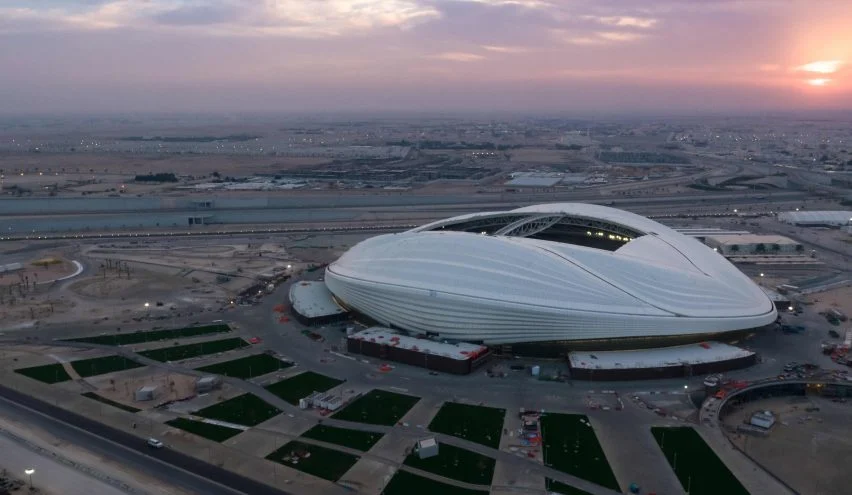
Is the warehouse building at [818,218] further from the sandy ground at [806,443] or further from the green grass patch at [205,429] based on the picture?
the green grass patch at [205,429]

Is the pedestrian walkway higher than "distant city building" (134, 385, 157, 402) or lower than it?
lower

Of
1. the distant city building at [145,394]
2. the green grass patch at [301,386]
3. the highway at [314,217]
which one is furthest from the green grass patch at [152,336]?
the highway at [314,217]

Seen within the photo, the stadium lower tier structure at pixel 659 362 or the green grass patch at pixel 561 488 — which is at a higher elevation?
the stadium lower tier structure at pixel 659 362

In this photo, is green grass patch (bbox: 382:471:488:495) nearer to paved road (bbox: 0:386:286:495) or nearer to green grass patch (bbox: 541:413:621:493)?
green grass patch (bbox: 541:413:621:493)

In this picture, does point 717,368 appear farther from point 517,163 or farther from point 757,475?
point 517,163

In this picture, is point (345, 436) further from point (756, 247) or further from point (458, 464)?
point (756, 247)

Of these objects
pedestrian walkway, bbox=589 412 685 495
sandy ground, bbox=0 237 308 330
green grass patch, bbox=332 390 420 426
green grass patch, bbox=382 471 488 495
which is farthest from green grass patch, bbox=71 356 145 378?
pedestrian walkway, bbox=589 412 685 495

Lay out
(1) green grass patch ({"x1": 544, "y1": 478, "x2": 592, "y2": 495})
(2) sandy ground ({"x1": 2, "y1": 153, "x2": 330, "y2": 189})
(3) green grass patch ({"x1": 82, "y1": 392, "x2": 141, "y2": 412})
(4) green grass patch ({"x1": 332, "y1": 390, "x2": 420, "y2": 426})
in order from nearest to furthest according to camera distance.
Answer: (1) green grass patch ({"x1": 544, "y1": 478, "x2": 592, "y2": 495}) → (4) green grass patch ({"x1": 332, "y1": 390, "x2": 420, "y2": 426}) → (3) green grass patch ({"x1": 82, "y1": 392, "x2": 141, "y2": 412}) → (2) sandy ground ({"x1": 2, "y1": 153, "x2": 330, "y2": 189})
